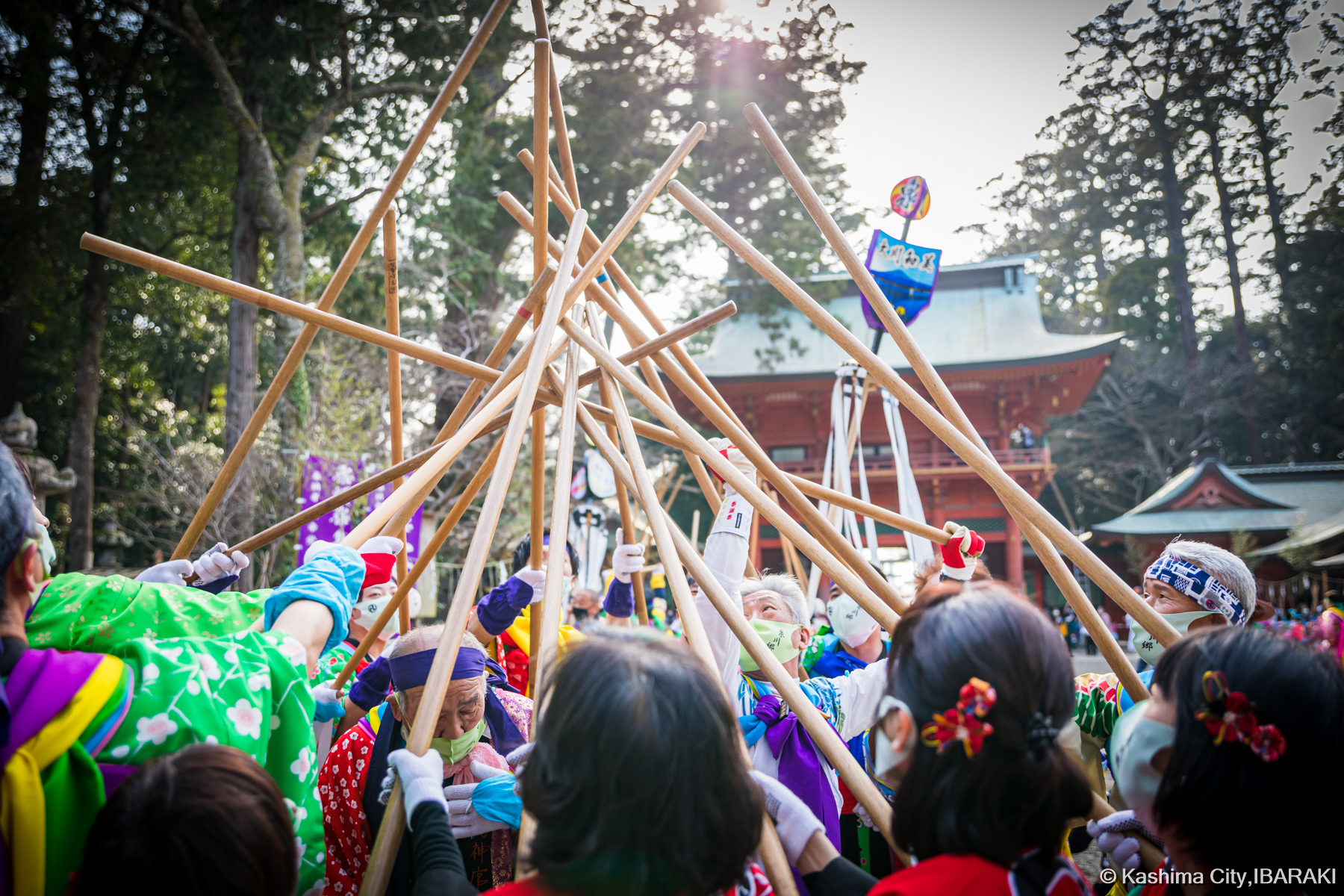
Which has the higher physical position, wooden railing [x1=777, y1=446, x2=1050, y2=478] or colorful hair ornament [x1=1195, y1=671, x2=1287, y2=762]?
Answer: wooden railing [x1=777, y1=446, x2=1050, y2=478]

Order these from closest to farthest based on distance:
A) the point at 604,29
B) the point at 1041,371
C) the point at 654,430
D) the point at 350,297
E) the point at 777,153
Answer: the point at 777,153
the point at 654,430
the point at 350,297
the point at 604,29
the point at 1041,371

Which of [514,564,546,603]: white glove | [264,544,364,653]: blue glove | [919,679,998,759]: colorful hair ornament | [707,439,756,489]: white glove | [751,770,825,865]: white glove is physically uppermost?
[707,439,756,489]: white glove

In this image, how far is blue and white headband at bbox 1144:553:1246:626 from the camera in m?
2.03

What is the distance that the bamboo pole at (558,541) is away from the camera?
62.1 inches

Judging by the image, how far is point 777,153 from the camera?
2.11 m

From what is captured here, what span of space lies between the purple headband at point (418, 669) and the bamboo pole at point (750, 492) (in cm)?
70

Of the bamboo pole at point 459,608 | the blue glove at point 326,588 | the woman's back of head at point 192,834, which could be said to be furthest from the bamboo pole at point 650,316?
the woman's back of head at point 192,834

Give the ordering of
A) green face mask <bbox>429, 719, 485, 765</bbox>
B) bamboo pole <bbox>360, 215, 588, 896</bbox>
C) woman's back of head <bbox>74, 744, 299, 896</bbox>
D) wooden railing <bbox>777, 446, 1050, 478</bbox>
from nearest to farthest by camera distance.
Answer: woman's back of head <bbox>74, 744, 299, 896</bbox> < bamboo pole <bbox>360, 215, 588, 896</bbox> < green face mask <bbox>429, 719, 485, 765</bbox> < wooden railing <bbox>777, 446, 1050, 478</bbox>

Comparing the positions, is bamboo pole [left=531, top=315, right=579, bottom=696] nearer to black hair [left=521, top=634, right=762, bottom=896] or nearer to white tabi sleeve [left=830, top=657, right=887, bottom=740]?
black hair [left=521, top=634, right=762, bottom=896]

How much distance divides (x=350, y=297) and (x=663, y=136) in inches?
204

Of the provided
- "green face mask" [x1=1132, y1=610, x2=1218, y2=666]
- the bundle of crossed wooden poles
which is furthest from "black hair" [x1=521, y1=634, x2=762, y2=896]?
"green face mask" [x1=1132, y1=610, x2=1218, y2=666]

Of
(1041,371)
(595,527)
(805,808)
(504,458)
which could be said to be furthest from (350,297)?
(1041,371)

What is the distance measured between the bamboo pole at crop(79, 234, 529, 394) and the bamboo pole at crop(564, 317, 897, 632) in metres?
0.43

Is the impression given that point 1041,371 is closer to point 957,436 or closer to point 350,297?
point 350,297
